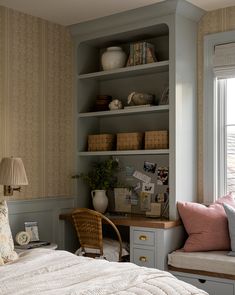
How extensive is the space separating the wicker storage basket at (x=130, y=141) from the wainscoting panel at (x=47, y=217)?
0.76 meters

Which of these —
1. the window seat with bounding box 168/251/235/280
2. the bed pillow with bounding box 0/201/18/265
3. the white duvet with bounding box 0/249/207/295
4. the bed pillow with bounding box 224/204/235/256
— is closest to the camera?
the white duvet with bounding box 0/249/207/295

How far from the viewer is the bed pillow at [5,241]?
3484 millimetres

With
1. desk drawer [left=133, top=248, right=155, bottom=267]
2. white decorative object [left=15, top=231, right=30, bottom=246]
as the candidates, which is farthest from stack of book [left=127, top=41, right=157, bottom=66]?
white decorative object [left=15, top=231, right=30, bottom=246]

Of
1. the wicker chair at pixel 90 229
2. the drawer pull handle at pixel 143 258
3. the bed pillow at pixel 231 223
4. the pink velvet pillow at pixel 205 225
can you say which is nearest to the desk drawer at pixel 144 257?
the drawer pull handle at pixel 143 258

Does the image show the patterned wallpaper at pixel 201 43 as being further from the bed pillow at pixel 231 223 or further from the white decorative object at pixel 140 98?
the bed pillow at pixel 231 223

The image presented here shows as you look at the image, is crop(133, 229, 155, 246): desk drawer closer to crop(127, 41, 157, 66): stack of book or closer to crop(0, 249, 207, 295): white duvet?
crop(0, 249, 207, 295): white duvet

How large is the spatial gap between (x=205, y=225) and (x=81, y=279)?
1.64 m

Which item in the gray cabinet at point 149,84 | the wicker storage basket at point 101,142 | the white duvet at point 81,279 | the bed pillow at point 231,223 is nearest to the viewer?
the white duvet at point 81,279

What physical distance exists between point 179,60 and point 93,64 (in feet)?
4.02

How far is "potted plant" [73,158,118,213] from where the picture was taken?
4.92 metres

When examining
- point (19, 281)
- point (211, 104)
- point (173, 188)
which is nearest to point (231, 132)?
point (211, 104)

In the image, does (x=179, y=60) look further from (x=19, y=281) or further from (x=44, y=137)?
(x=19, y=281)

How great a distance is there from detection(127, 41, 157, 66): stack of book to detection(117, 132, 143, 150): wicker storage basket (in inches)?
26.4

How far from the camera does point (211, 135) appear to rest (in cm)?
452
